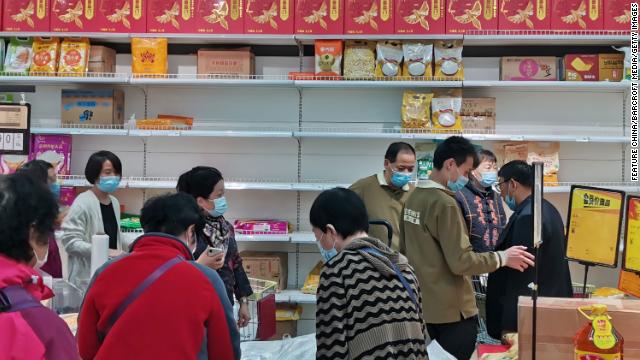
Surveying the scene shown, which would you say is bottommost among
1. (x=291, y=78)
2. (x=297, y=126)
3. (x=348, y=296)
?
(x=348, y=296)

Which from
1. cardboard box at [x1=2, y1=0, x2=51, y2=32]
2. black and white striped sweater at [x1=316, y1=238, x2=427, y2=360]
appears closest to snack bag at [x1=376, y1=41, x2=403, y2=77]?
cardboard box at [x1=2, y1=0, x2=51, y2=32]

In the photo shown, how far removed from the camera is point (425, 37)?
15.8ft

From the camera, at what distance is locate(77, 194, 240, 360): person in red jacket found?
1.75m

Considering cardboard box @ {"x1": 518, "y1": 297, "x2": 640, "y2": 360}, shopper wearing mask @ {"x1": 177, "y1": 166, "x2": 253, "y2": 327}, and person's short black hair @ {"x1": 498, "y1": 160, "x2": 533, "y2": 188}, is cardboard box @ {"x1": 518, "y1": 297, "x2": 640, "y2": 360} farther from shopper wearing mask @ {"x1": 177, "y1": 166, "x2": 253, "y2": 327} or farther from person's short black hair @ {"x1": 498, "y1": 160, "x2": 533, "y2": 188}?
person's short black hair @ {"x1": 498, "y1": 160, "x2": 533, "y2": 188}

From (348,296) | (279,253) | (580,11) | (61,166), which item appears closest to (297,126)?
(279,253)

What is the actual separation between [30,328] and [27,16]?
428 centimetres

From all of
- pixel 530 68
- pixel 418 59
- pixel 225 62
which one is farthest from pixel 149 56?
pixel 530 68

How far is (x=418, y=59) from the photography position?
16.0 ft

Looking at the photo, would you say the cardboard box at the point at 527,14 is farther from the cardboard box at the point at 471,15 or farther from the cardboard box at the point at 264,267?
the cardboard box at the point at 264,267

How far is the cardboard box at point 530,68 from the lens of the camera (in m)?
4.93

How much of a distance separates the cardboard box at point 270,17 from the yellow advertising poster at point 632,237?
10.4 ft

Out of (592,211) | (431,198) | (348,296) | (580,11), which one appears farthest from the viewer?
(580,11)

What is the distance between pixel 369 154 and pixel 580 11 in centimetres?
192

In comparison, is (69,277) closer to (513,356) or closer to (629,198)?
(513,356)
